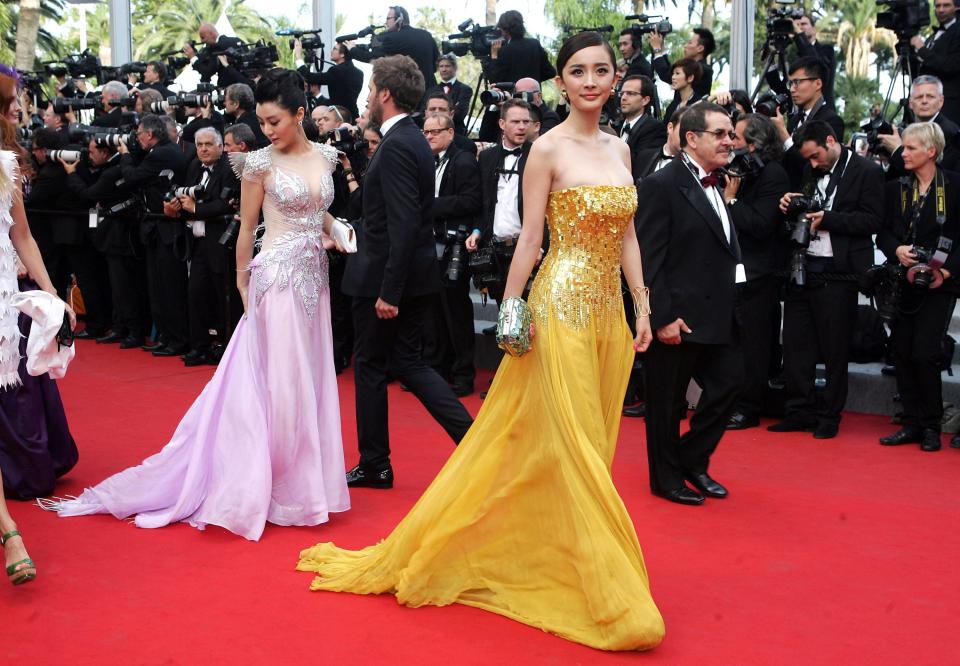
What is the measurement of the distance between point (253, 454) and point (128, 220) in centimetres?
579

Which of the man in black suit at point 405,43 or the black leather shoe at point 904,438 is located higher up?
the man in black suit at point 405,43

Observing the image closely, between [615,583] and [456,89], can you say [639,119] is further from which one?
[615,583]

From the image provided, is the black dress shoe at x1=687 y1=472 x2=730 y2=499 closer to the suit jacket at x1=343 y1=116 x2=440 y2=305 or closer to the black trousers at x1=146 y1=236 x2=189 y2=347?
the suit jacket at x1=343 y1=116 x2=440 y2=305

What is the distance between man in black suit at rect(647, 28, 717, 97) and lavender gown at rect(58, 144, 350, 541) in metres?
4.34

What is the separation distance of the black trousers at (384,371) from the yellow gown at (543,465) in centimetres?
140

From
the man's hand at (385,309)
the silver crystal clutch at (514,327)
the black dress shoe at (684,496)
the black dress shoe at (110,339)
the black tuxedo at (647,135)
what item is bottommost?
the black dress shoe at (110,339)

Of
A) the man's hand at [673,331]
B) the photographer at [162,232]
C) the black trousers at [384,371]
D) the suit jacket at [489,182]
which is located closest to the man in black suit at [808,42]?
the suit jacket at [489,182]

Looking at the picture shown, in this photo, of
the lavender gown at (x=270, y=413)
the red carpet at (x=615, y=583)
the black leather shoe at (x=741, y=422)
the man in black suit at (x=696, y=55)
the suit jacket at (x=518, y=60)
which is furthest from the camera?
the suit jacket at (x=518, y=60)

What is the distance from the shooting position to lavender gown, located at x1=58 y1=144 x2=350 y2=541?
15.3 feet

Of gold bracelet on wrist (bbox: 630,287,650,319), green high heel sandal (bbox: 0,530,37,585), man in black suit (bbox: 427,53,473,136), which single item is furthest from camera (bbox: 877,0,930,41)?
green high heel sandal (bbox: 0,530,37,585)

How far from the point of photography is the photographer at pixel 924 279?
20.5ft

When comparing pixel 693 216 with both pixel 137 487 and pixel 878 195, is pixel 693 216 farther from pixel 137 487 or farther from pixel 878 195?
pixel 137 487

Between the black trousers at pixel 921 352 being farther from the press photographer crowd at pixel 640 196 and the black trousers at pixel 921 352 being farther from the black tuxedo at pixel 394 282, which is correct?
the black tuxedo at pixel 394 282

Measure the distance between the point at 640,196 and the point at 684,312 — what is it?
59 centimetres
